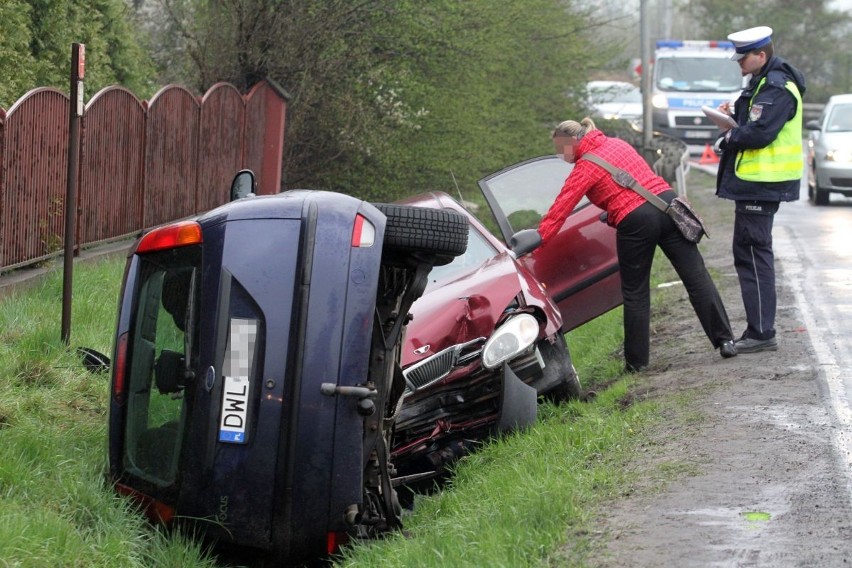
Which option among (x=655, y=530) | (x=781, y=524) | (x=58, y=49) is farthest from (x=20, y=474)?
(x=58, y=49)

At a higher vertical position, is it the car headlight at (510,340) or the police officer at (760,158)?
the police officer at (760,158)

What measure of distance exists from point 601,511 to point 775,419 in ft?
5.68

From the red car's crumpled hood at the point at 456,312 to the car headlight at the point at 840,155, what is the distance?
13.3 m

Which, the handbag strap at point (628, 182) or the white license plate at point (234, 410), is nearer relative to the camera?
the white license plate at point (234, 410)

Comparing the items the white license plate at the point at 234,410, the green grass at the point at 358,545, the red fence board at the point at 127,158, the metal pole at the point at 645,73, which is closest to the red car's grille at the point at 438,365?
the green grass at the point at 358,545

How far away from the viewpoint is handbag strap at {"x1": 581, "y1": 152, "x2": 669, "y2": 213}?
310 inches

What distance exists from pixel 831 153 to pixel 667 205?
12.5 meters

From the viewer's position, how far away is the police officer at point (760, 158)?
7824 millimetres

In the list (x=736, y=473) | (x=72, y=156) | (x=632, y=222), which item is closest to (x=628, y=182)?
(x=632, y=222)

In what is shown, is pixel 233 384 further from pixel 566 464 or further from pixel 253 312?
pixel 566 464

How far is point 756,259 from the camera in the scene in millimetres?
8008

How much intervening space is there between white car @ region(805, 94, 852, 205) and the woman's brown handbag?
12.3 meters

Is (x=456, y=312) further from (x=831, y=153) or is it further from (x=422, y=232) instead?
(x=831, y=153)

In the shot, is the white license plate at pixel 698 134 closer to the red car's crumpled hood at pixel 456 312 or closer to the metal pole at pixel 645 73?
the metal pole at pixel 645 73
